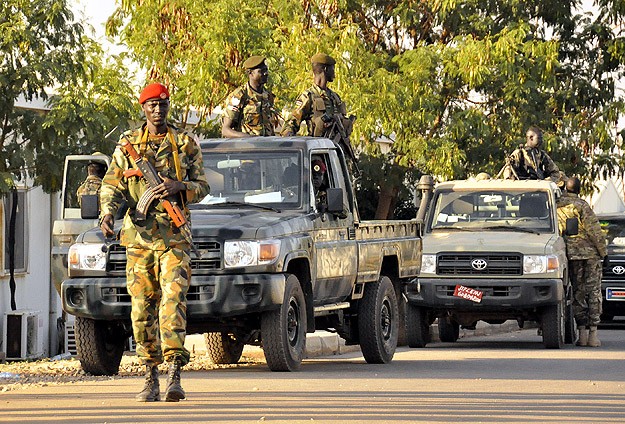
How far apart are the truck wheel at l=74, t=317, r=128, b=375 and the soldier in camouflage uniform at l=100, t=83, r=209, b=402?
2358 mm

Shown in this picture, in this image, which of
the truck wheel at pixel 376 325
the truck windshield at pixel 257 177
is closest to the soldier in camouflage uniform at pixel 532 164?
the truck wheel at pixel 376 325

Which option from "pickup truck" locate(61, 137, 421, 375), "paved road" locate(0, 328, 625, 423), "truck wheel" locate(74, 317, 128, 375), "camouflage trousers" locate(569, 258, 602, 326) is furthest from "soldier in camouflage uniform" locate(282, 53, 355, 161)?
"camouflage trousers" locate(569, 258, 602, 326)

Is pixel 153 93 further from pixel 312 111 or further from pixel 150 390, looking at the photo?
pixel 312 111

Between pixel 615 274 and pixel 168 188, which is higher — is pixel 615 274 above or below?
below

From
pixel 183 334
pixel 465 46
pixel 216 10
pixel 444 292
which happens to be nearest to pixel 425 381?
pixel 183 334

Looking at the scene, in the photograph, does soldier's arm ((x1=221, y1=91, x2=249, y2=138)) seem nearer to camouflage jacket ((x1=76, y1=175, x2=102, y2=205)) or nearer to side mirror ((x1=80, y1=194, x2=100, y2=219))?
camouflage jacket ((x1=76, y1=175, x2=102, y2=205))

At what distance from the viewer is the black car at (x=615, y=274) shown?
26953mm

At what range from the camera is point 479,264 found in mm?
19219

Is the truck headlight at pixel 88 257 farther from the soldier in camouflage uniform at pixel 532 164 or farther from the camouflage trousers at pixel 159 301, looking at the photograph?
the soldier in camouflage uniform at pixel 532 164

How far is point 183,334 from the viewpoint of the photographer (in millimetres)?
11102

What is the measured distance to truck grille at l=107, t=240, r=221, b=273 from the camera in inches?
517

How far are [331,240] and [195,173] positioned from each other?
3556mm

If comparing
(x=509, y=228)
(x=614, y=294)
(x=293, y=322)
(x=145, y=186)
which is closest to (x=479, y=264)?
(x=509, y=228)

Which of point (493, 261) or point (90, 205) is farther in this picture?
point (493, 261)
